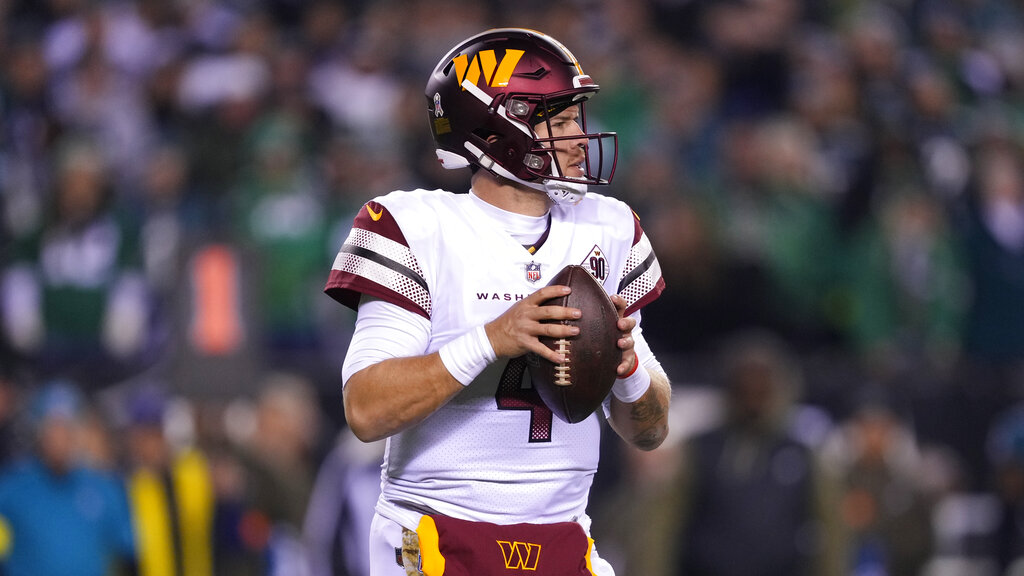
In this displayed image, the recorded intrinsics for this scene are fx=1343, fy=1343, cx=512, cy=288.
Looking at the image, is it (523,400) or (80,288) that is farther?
(80,288)

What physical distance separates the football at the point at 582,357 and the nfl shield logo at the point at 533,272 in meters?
0.15

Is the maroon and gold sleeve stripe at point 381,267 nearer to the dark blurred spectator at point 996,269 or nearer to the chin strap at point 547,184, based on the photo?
the chin strap at point 547,184

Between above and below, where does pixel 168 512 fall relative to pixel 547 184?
below

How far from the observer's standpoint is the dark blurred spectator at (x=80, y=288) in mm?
7219

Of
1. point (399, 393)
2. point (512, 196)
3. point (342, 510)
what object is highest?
point (512, 196)

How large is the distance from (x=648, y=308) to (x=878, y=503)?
5.38 ft

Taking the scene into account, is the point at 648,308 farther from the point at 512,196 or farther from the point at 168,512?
the point at 512,196

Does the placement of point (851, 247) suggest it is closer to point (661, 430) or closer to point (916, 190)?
point (916, 190)

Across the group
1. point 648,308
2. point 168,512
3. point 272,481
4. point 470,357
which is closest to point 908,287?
point 648,308

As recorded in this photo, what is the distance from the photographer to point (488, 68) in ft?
9.86

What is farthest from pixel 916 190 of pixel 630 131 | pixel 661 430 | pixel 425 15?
pixel 661 430

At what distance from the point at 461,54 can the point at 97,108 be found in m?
6.43

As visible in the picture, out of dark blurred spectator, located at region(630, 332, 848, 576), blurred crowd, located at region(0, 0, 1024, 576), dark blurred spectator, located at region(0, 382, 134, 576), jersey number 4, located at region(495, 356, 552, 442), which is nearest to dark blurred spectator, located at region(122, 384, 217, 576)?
blurred crowd, located at region(0, 0, 1024, 576)

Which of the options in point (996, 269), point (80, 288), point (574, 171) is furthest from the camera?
point (996, 269)
